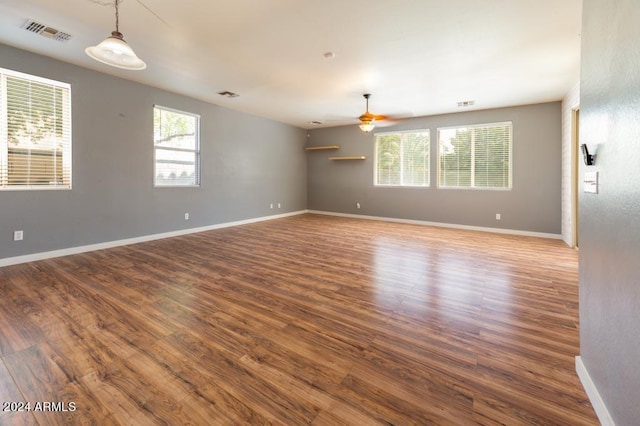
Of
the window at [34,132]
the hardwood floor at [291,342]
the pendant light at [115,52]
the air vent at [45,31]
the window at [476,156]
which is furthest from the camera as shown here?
the window at [476,156]

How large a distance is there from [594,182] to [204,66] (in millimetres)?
4588

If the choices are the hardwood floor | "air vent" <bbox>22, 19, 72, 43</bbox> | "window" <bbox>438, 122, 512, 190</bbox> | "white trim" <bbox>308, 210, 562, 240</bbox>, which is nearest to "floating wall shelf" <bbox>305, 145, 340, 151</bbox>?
"white trim" <bbox>308, 210, 562, 240</bbox>

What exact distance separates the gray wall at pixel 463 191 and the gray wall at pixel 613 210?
5.09 m

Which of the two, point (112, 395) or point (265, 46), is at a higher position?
point (265, 46)

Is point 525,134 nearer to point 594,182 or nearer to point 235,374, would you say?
point 594,182

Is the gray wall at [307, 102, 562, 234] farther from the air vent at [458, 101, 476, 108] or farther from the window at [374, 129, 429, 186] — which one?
the air vent at [458, 101, 476, 108]

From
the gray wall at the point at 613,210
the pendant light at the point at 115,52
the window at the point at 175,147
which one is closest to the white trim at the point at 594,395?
the gray wall at the point at 613,210

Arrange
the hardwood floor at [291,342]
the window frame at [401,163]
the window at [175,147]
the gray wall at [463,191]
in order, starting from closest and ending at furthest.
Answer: the hardwood floor at [291,342]
the window at [175,147]
the gray wall at [463,191]
the window frame at [401,163]

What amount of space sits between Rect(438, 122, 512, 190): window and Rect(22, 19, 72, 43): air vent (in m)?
6.96

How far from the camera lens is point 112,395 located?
4.70ft

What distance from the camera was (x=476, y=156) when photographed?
646 cm

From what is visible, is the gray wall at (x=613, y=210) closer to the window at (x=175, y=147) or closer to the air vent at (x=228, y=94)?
the air vent at (x=228, y=94)

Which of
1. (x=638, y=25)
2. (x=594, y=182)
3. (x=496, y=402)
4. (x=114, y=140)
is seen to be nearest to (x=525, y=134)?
(x=594, y=182)

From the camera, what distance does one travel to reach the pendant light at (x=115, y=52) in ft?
7.05
